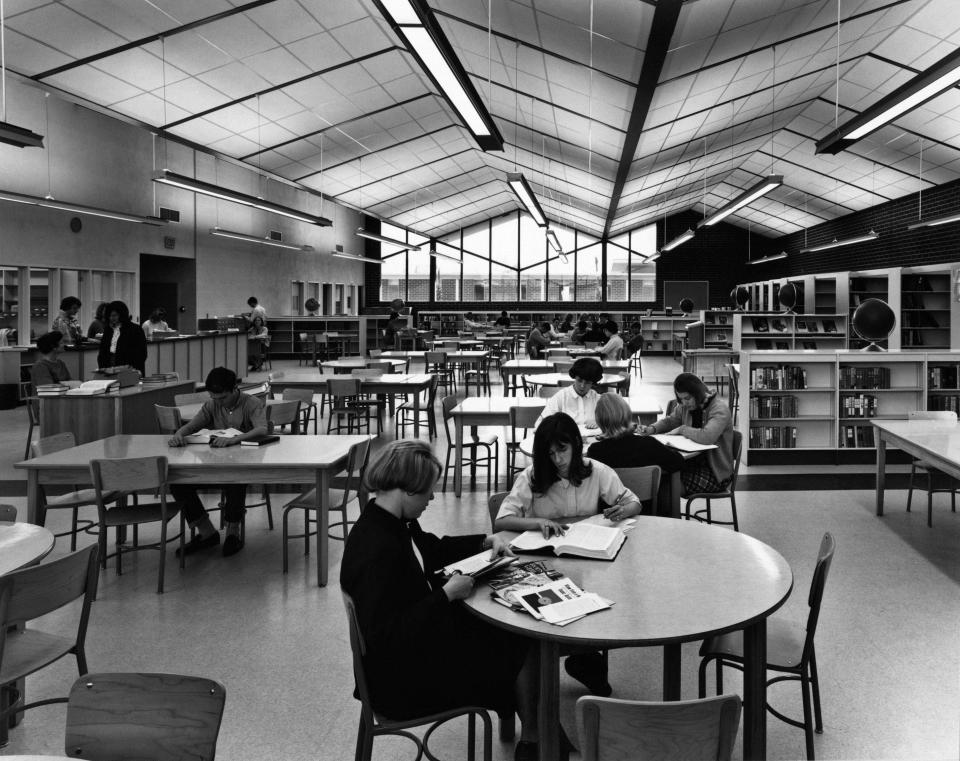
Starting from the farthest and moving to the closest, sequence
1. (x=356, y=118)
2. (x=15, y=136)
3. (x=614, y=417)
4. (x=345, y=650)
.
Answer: (x=356, y=118)
(x=15, y=136)
(x=614, y=417)
(x=345, y=650)

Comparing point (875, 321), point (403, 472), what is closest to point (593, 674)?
point (403, 472)

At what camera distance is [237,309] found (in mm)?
17188

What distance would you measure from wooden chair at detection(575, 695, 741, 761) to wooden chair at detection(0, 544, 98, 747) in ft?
5.45

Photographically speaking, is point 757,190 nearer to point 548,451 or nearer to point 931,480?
point 931,480

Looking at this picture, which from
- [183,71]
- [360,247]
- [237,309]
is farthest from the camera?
[360,247]

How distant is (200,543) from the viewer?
4.63m

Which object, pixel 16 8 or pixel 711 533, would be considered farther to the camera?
pixel 16 8

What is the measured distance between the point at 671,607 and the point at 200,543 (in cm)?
336

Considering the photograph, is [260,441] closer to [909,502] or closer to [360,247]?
[909,502]

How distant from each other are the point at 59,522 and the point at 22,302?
7.26 metres

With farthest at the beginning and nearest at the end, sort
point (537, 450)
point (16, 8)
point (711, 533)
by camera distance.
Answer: point (16, 8), point (537, 450), point (711, 533)

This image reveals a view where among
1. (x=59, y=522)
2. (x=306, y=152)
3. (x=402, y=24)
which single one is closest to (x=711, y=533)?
(x=402, y=24)

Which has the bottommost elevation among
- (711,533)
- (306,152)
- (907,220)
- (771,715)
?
(771,715)

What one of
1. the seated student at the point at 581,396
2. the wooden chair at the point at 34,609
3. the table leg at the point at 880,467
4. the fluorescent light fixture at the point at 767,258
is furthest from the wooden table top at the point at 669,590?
the fluorescent light fixture at the point at 767,258
